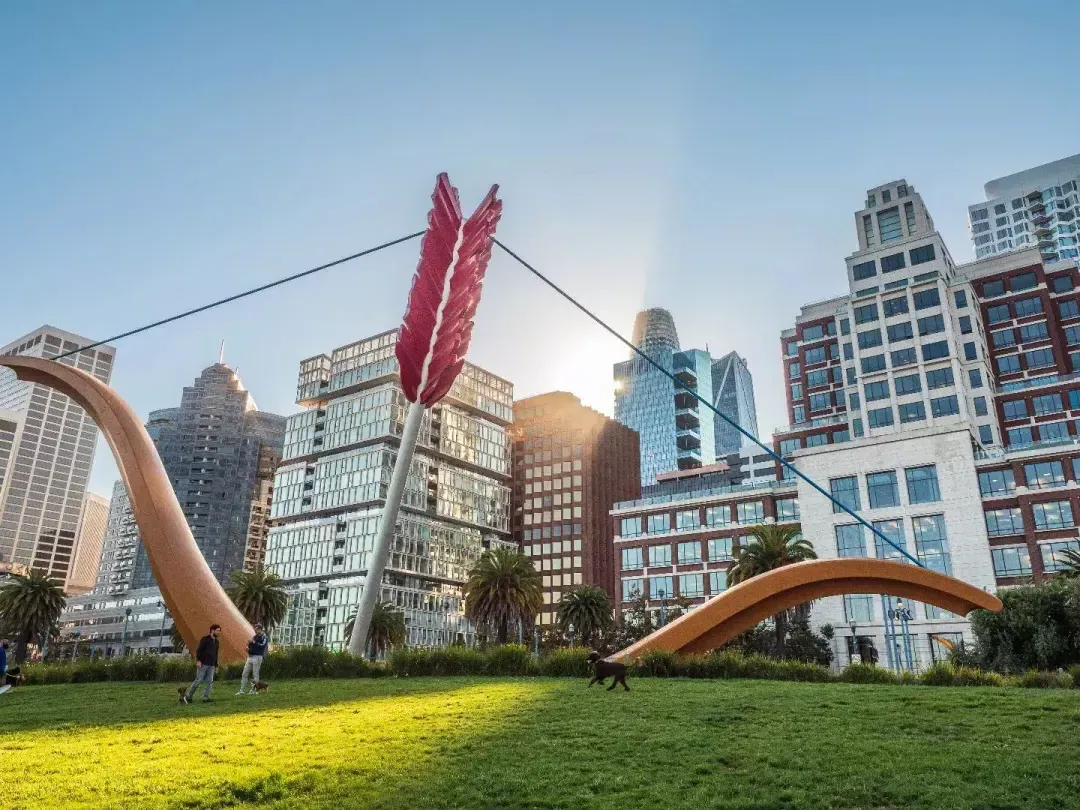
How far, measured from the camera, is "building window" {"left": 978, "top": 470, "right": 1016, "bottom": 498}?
63.0 metres

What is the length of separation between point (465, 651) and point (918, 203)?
3162 inches

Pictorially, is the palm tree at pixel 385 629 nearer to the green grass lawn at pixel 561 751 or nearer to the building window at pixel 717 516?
the building window at pixel 717 516

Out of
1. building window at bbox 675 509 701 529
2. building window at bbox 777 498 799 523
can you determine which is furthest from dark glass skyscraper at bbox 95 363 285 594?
building window at bbox 777 498 799 523

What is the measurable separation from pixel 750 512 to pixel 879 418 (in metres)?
15.5

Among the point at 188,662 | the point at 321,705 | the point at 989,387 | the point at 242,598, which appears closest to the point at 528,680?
the point at 321,705

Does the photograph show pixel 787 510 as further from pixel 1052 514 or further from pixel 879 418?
pixel 1052 514

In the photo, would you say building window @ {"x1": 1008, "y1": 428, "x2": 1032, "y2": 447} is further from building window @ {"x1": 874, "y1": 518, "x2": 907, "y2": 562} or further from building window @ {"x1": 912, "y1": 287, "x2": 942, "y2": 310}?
building window @ {"x1": 874, "y1": 518, "x2": 907, "y2": 562}

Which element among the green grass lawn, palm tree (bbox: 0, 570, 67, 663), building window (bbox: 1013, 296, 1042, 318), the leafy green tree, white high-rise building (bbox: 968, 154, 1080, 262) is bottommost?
the green grass lawn

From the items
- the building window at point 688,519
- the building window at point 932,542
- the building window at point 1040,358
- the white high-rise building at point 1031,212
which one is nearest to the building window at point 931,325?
the building window at point 1040,358

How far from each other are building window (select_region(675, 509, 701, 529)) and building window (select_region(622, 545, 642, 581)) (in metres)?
5.40

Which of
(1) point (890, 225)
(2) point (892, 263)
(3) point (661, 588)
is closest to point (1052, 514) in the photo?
(2) point (892, 263)

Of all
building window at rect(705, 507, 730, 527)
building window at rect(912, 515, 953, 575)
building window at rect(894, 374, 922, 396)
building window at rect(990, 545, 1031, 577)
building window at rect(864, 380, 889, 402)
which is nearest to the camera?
building window at rect(990, 545, 1031, 577)

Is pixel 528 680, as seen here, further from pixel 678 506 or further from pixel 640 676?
pixel 678 506

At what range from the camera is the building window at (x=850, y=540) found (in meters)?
66.4
